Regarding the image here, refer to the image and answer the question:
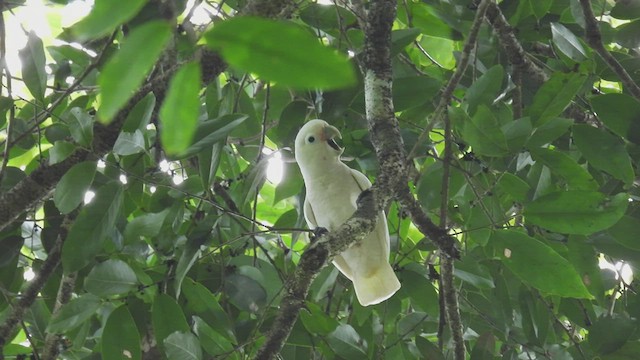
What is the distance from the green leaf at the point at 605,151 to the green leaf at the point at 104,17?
124 cm

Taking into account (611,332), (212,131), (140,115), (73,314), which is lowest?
(611,332)

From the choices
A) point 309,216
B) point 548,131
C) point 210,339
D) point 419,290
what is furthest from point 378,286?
point 548,131

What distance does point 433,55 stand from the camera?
2457 millimetres

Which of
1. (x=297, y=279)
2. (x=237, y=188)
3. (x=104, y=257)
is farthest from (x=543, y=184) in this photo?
(x=104, y=257)

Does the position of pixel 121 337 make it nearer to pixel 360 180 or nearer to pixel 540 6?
pixel 360 180

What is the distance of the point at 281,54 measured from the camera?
0.52m

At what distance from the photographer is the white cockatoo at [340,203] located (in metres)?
1.84

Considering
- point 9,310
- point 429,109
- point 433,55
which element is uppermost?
point 433,55

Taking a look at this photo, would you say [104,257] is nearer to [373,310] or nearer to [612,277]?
[373,310]

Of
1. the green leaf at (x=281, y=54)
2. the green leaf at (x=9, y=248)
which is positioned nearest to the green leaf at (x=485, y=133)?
the green leaf at (x=281, y=54)

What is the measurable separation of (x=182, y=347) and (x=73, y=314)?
290 mm

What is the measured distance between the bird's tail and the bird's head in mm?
326

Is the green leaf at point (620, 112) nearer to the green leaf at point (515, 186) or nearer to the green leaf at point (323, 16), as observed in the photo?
the green leaf at point (515, 186)

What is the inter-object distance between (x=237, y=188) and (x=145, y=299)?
17.4 inches
